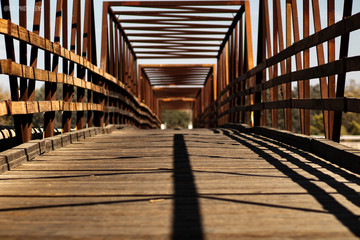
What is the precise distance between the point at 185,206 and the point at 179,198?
19cm

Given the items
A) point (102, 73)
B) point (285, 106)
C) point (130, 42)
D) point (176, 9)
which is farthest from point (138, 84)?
point (285, 106)

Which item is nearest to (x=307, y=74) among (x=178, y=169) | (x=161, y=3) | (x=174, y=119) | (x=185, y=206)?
(x=178, y=169)

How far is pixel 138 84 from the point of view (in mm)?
21375

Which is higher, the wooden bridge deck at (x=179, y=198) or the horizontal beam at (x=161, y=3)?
the horizontal beam at (x=161, y=3)

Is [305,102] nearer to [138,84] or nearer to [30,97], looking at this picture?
[30,97]

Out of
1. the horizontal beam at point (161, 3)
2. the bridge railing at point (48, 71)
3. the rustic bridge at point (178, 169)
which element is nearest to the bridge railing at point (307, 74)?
the rustic bridge at point (178, 169)

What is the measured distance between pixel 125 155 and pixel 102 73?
3.98 m

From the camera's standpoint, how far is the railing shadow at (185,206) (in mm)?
2156

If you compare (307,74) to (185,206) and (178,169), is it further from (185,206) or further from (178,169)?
(185,206)

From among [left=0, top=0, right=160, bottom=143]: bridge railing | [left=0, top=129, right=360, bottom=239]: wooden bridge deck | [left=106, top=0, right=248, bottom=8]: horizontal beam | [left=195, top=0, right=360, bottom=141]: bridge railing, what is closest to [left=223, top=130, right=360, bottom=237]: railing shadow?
[left=0, top=129, right=360, bottom=239]: wooden bridge deck

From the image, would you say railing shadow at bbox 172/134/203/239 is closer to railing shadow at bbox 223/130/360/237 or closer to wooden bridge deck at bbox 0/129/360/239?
wooden bridge deck at bbox 0/129/360/239

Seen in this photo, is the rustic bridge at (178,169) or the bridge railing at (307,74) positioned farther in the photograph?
the bridge railing at (307,74)

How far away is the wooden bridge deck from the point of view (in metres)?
2.21

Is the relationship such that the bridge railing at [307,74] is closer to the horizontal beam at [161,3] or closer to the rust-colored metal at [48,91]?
the rust-colored metal at [48,91]
